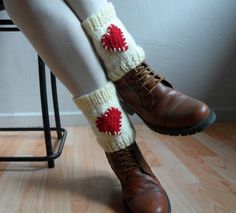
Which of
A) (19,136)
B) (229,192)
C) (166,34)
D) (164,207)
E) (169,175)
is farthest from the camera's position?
(166,34)

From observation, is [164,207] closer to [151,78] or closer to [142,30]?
[151,78]

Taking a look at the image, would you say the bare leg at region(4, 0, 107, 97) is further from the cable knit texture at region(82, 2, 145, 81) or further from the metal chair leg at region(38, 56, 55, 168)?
the metal chair leg at region(38, 56, 55, 168)

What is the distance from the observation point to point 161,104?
62 cm

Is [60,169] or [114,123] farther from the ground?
[114,123]

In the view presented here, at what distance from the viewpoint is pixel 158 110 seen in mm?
619

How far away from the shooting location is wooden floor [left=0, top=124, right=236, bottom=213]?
2.16 feet

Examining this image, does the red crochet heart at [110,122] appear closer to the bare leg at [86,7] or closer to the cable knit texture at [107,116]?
the cable knit texture at [107,116]

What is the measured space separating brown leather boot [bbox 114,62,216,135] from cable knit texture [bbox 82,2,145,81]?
0.02m

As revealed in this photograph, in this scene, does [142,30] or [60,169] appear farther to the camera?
[142,30]

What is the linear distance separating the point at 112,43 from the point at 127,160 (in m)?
0.25

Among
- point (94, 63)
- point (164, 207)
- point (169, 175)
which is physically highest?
point (94, 63)

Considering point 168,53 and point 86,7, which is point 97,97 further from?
point 168,53

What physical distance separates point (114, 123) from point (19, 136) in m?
0.71

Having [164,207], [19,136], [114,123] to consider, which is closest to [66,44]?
[114,123]
